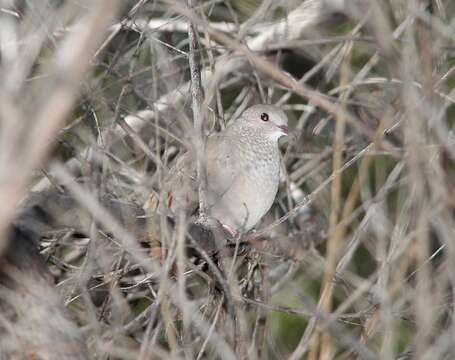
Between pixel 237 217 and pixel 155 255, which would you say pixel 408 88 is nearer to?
pixel 155 255

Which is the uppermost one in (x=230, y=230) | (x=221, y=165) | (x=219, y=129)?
(x=221, y=165)

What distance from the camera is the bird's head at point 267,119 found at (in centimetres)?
452

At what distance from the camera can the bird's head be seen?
4516 millimetres

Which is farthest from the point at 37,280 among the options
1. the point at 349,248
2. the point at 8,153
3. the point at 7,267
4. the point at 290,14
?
the point at 290,14

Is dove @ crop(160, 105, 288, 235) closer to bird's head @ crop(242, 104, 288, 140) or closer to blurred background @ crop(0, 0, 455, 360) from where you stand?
bird's head @ crop(242, 104, 288, 140)

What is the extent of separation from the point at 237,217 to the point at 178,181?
21.3 inches

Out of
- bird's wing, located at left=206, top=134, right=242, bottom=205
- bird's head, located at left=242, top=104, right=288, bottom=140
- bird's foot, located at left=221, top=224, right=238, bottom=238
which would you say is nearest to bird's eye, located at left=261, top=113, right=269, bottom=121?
bird's head, located at left=242, top=104, right=288, bottom=140

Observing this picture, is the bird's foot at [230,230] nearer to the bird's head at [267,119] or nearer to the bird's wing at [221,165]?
the bird's wing at [221,165]

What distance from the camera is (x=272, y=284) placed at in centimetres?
483

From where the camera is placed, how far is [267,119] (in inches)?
179

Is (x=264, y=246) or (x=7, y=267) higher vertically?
(x=7, y=267)

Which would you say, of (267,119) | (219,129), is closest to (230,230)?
(267,119)

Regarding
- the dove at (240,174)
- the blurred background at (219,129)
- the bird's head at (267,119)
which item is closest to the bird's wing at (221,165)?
the dove at (240,174)

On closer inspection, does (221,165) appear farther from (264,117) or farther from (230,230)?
(264,117)
